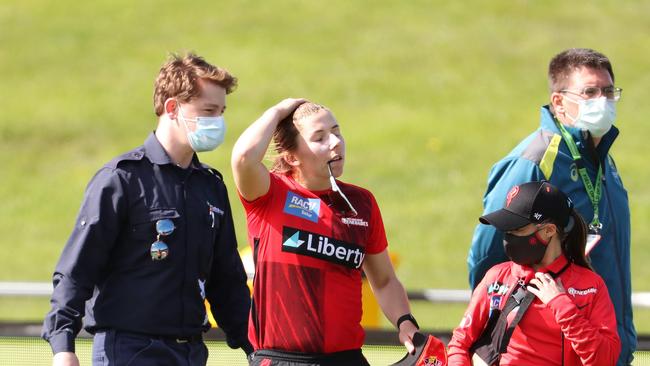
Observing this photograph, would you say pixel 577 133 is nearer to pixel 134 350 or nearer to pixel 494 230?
pixel 494 230

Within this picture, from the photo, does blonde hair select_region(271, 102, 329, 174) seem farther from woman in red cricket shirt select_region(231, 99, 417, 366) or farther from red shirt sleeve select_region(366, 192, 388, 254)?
red shirt sleeve select_region(366, 192, 388, 254)

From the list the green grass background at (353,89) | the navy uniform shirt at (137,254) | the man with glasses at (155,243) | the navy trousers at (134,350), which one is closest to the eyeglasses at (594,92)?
the man with glasses at (155,243)

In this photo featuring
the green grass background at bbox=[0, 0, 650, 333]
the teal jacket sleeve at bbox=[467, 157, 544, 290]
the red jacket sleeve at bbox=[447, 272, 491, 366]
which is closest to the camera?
the red jacket sleeve at bbox=[447, 272, 491, 366]

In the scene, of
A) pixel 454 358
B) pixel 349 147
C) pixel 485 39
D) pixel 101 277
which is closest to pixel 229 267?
pixel 101 277

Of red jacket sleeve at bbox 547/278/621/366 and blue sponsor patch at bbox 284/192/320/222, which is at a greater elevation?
blue sponsor patch at bbox 284/192/320/222

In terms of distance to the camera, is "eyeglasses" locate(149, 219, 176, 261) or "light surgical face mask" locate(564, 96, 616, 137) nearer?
"eyeglasses" locate(149, 219, 176, 261)

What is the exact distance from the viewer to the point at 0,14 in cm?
3209

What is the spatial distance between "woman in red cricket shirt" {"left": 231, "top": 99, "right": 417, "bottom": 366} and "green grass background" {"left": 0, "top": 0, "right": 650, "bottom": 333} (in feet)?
43.0

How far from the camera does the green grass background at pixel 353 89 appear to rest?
72.4ft

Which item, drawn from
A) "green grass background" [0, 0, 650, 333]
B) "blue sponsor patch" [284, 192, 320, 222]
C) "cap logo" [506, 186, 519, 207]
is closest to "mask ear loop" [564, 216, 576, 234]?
"cap logo" [506, 186, 519, 207]

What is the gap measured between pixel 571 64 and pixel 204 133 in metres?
2.09

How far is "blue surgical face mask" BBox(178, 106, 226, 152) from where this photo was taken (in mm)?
5531

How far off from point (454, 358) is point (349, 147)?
1909 cm

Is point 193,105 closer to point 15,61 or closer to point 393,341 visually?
point 393,341
